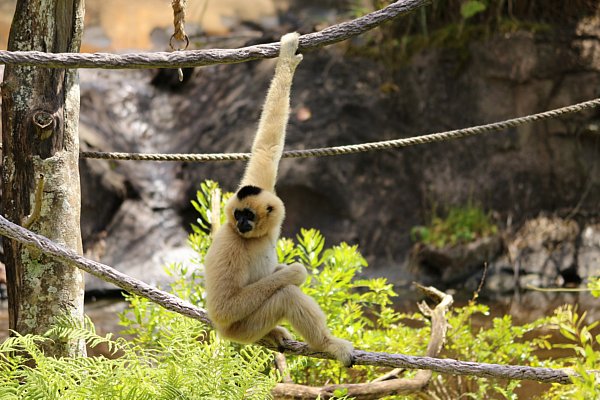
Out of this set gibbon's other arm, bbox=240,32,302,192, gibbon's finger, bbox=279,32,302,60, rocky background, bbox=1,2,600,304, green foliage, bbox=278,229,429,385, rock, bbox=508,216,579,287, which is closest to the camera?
gibbon's finger, bbox=279,32,302,60

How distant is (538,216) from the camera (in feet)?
37.4

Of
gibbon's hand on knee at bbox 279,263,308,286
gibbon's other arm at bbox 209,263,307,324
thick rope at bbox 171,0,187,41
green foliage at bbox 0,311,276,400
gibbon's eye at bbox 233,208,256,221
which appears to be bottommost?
green foliage at bbox 0,311,276,400

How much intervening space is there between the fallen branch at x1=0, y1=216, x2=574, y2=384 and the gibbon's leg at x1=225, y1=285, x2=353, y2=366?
55mm

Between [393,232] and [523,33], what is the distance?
3.79 m

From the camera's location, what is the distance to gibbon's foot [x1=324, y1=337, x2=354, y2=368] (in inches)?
143

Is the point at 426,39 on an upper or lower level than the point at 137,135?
upper

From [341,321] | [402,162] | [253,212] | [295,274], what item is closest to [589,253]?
[402,162]

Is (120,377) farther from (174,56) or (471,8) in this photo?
(471,8)

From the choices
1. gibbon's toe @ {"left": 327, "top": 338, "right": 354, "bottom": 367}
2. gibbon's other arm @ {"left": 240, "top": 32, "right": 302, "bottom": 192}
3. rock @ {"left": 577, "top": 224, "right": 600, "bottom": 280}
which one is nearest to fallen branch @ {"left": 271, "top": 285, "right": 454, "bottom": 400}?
gibbon's toe @ {"left": 327, "top": 338, "right": 354, "bottom": 367}

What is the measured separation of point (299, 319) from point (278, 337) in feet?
1.03

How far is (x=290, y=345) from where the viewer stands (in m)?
3.86

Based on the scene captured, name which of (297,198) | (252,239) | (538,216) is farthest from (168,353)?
(538,216)

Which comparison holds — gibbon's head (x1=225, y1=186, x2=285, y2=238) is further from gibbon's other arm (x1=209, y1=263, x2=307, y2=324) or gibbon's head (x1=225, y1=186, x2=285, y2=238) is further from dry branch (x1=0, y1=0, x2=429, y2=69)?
dry branch (x1=0, y1=0, x2=429, y2=69)

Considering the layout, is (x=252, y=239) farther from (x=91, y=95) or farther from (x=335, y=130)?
(x=91, y=95)
